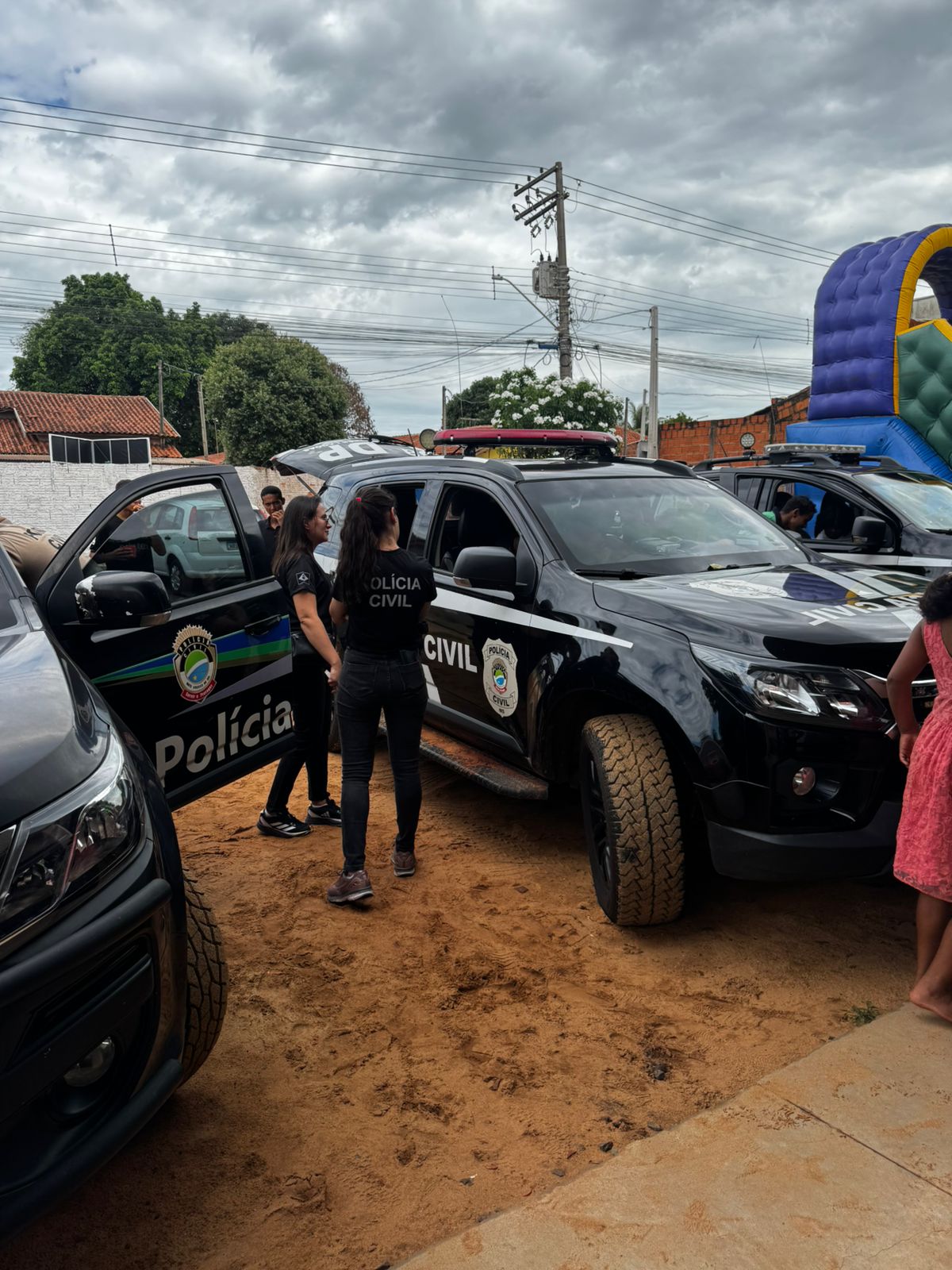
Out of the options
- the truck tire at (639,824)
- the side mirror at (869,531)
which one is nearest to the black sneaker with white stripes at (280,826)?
the truck tire at (639,824)

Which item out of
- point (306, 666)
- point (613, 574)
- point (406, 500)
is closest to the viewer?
point (613, 574)

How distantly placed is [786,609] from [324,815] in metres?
2.64

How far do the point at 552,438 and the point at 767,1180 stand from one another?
4.56 meters

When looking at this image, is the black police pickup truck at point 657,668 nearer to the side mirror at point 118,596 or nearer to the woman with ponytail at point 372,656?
the woman with ponytail at point 372,656

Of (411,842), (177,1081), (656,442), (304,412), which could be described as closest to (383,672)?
(411,842)

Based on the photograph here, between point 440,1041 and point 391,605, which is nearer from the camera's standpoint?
point 440,1041

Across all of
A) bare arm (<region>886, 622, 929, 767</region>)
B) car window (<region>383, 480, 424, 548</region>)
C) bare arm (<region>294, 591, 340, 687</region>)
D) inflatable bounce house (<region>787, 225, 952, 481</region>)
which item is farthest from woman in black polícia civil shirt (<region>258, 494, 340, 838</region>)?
inflatable bounce house (<region>787, 225, 952, 481</region>)

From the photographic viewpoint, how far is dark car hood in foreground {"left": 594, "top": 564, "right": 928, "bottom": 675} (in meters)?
3.04

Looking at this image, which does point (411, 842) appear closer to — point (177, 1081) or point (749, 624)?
point (749, 624)

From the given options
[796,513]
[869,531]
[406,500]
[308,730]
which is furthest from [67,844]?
[796,513]

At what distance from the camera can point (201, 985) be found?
229 cm

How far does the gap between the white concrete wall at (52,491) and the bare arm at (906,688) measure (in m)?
19.3

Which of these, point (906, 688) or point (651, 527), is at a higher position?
point (651, 527)

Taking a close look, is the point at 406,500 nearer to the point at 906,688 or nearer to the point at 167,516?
the point at 167,516
